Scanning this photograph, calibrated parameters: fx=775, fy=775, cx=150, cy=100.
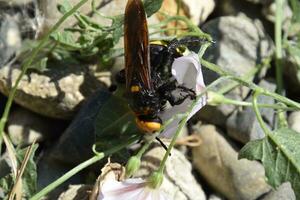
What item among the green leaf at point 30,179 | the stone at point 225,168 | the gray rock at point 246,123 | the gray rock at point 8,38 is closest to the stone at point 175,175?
the stone at point 225,168

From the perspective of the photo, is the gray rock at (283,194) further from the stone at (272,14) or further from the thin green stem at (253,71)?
the stone at (272,14)

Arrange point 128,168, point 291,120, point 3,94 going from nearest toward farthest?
point 128,168 < point 291,120 < point 3,94

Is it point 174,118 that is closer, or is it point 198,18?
point 174,118

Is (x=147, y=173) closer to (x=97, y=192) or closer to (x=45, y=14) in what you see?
(x=97, y=192)

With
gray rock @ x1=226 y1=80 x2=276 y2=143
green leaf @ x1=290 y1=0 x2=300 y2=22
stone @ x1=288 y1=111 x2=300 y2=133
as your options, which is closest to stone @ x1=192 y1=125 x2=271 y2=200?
gray rock @ x1=226 y1=80 x2=276 y2=143

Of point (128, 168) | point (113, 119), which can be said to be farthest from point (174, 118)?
point (113, 119)

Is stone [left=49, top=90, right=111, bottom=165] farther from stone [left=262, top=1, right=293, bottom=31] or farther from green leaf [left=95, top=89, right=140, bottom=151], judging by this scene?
stone [left=262, top=1, right=293, bottom=31]
